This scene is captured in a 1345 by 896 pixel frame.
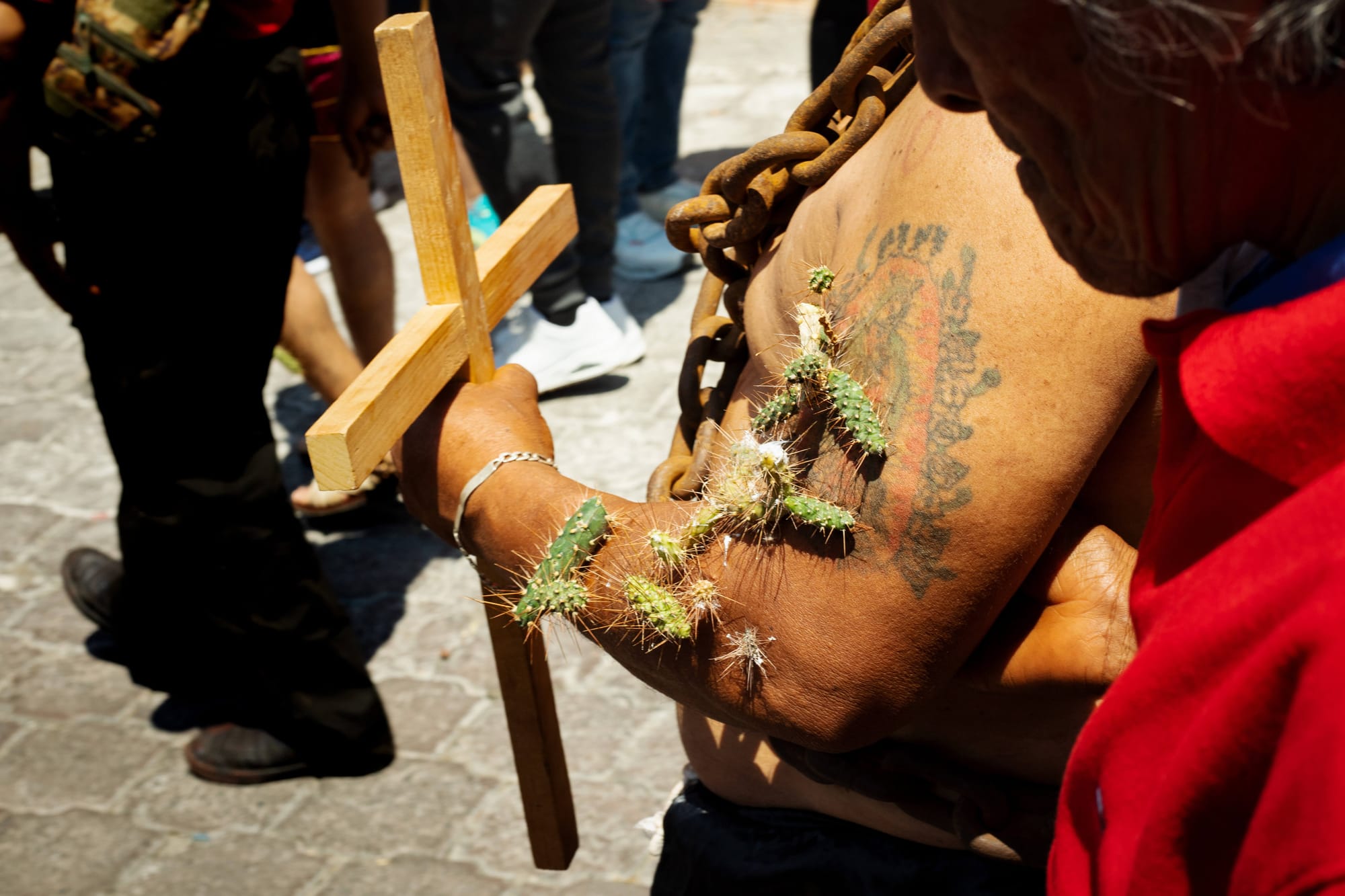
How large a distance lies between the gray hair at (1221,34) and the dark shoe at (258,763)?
2.91m

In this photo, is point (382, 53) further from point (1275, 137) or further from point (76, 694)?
point (76, 694)

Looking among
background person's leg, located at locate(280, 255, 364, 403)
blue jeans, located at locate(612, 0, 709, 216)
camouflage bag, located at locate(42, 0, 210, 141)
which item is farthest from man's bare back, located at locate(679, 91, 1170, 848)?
blue jeans, located at locate(612, 0, 709, 216)

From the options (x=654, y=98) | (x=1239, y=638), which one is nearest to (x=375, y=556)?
(x=654, y=98)

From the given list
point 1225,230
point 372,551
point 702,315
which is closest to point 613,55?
point 372,551

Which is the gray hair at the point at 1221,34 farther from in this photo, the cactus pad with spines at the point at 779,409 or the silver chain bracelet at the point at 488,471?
the silver chain bracelet at the point at 488,471

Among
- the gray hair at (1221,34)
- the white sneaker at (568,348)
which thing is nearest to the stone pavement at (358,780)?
the white sneaker at (568,348)

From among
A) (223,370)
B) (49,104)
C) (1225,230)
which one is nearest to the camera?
(1225,230)

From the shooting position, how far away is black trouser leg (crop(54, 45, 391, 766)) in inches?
103

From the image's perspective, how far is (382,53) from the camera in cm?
146

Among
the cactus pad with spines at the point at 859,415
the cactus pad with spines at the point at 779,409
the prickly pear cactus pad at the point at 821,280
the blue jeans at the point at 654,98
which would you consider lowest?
the blue jeans at the point at 654,98

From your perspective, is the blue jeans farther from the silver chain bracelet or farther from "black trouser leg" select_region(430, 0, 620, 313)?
the silver chain bracelet

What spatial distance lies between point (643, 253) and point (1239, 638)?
16.7 feet

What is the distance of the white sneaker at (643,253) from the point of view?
18.6ft

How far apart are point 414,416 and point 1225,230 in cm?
100
